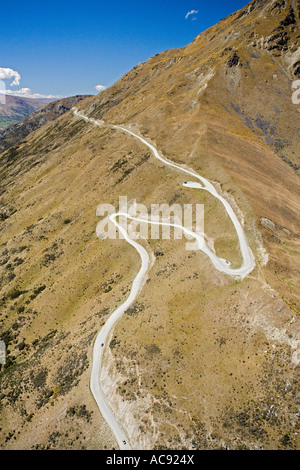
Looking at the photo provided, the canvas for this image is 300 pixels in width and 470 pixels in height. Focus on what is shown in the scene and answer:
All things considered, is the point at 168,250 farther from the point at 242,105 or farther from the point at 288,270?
the point at 242,105

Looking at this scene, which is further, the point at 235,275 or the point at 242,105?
the point at 242,105

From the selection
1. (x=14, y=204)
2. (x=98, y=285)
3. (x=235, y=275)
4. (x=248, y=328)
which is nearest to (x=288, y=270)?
(x=235, y=275)

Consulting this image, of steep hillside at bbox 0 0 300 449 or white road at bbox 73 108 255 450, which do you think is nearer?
steep hillside at bbox 0 0 300 449

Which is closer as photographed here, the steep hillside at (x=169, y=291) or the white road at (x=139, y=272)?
the steep hillside at (x=169, y=291)

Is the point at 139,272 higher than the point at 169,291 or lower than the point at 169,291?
higher

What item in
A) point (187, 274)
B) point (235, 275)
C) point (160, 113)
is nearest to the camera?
point (235, 275)

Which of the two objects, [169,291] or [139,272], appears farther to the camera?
[139,272]
